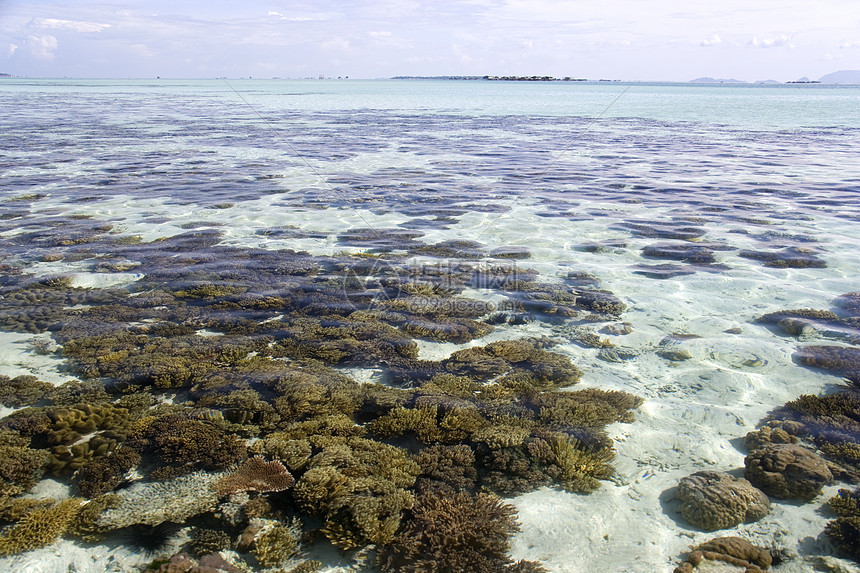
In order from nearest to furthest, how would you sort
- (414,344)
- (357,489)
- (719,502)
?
(719,502), (357,489), (414,344)

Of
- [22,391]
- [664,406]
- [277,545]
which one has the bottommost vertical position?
[277,545]

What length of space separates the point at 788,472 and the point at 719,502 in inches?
37.2

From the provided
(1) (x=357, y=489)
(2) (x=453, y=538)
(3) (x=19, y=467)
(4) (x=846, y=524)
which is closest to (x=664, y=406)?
(4) (x=846, y=524)

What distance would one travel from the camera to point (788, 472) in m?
5.21

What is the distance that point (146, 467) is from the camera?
17.7 feet

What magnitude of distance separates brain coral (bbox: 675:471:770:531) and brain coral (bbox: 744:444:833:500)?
0.58ft

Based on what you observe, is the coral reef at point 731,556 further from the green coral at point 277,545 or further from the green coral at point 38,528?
the green coral at point 38,528

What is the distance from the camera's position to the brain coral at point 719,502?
15.7 feet

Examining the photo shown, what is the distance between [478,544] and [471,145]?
28943 mm

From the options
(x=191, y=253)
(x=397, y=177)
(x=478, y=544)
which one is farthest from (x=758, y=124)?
(x=478, y=544)

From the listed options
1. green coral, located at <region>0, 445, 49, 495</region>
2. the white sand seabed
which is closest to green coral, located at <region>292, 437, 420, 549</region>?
the white sand seabed

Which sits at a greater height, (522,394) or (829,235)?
(829,235)

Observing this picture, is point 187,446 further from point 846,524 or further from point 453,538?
point 846,524

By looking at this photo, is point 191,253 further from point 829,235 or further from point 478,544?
point 829,235
